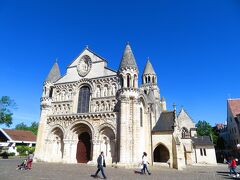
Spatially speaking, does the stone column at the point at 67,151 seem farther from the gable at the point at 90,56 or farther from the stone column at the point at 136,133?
the gable at the point at 90,56

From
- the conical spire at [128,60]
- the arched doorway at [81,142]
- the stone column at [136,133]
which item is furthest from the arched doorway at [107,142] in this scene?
the conical spire at [128,60]

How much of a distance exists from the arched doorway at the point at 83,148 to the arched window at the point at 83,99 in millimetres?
3344

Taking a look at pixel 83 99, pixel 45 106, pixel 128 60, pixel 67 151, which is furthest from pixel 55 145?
pixel 128 60

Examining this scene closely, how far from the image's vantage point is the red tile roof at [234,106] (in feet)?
145

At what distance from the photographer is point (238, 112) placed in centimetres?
4400

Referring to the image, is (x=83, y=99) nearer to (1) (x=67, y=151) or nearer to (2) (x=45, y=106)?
(2) (x=45, y=106)

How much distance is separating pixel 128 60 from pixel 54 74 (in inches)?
527

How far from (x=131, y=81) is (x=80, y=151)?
38.4ft

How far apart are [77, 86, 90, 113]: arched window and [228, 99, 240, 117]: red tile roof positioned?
119 ft

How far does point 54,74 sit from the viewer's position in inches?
1213

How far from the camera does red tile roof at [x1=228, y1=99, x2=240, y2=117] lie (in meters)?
44.2

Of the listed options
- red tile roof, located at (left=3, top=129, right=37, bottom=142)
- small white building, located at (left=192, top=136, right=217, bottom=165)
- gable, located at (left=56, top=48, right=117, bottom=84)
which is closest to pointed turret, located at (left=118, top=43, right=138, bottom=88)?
gable, located at (left=56, top=48, right=117, bottom=84)

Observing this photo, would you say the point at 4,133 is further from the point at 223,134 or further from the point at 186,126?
the point at 223,134

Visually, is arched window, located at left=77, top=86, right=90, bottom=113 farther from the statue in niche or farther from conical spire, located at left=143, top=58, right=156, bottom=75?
conical spire, located at left=143, top=58, right=156, bottom=75
